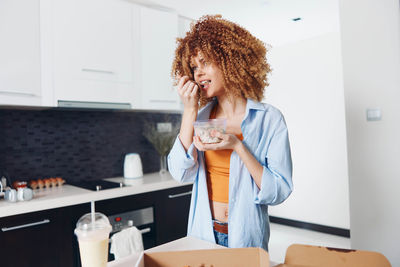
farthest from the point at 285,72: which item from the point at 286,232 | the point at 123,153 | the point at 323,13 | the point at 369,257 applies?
the point at 369,257

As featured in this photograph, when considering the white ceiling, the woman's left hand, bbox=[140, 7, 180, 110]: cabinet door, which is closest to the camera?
the woman's left hand

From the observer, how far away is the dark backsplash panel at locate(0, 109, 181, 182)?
2188 millimetres

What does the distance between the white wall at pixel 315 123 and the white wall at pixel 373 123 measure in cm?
134

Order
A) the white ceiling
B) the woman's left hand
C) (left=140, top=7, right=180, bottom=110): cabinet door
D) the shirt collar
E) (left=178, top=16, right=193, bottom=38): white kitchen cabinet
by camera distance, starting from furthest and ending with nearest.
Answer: (left=178, top=16, right=193, bottom=38): white kitchen cabinet
the white ceiling
(left=140, top=7, right=180, bottom=110): cabinet door
the shirt collar
the woman's left hand

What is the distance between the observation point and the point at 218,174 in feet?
4.28

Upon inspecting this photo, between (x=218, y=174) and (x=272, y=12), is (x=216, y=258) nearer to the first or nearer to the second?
(x=218, y=174)

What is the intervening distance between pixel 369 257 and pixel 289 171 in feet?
1.37

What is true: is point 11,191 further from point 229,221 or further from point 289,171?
point 289,171

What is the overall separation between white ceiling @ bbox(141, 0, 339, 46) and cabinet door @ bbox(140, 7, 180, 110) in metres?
0.15

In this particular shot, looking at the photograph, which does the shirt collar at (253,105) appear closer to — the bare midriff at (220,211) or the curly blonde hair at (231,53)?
the curly blonde hair at (231,53)

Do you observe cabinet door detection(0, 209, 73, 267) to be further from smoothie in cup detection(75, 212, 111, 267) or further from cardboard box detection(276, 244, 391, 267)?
cardboard box detection(276, 244, 391, 267)

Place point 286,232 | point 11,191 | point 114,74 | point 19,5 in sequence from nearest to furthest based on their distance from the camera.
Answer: point 11,191, point 19,5, point 114,74, point 286,232

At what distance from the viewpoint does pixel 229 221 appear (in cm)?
121

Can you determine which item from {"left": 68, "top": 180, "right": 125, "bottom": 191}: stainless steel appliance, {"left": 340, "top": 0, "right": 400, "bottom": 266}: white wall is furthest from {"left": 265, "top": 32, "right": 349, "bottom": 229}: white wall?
{"left": 68, "top": 180, "right": 125, "bottom": 191}: stainless steel appliance
